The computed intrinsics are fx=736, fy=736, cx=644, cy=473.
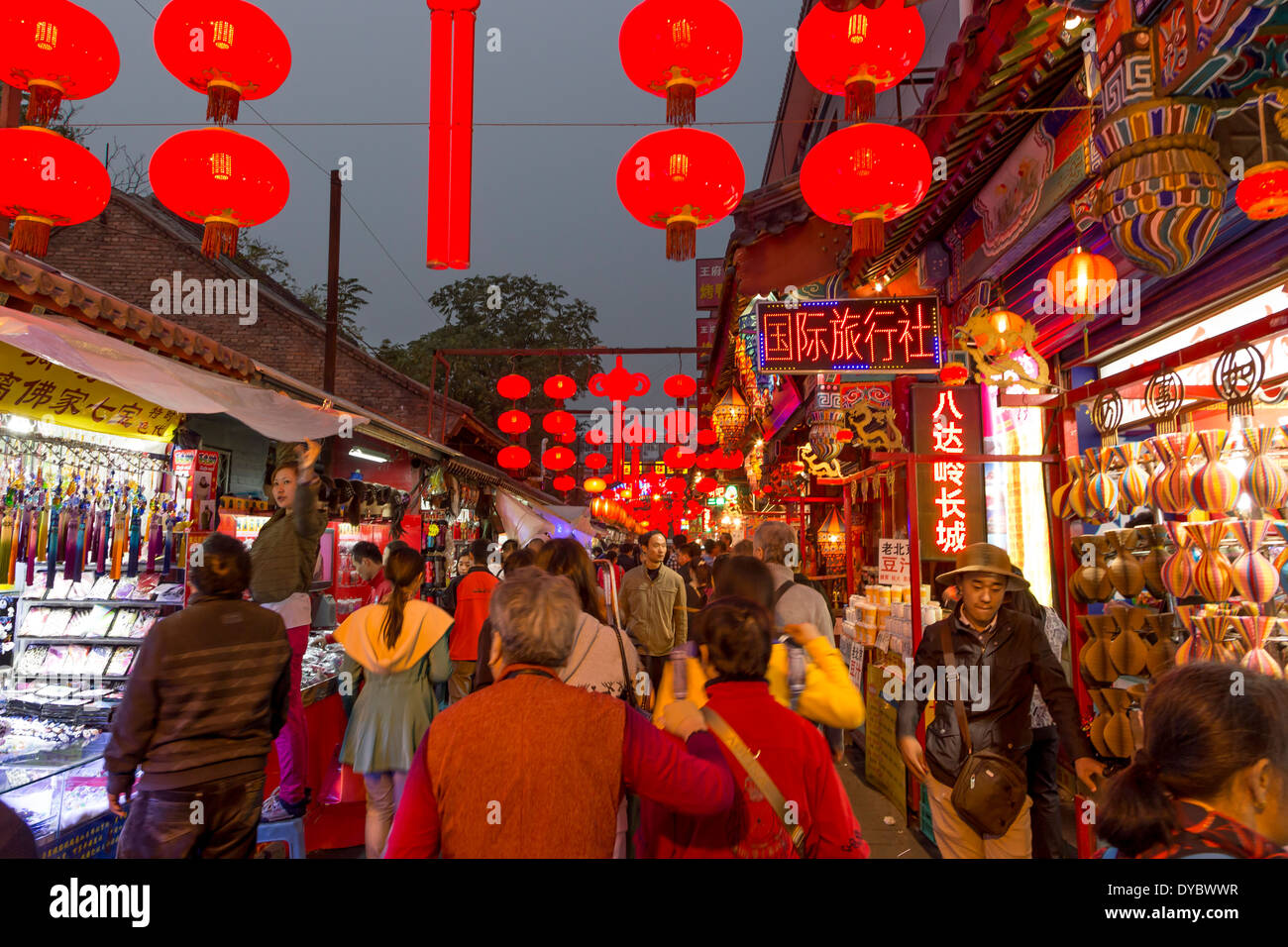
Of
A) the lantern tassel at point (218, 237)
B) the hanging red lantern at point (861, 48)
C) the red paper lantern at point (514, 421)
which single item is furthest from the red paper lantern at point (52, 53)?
the red paper lantern at point (514, 421)

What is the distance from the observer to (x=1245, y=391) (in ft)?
11.0

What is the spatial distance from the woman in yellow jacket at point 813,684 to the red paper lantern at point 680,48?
3.09 meters

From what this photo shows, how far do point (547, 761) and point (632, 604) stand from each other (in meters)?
5.71

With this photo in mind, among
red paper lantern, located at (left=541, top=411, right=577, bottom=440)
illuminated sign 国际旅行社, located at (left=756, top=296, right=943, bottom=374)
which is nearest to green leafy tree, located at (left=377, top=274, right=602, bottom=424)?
red paper lantern, located at (left=541, top=411, right=577, bottom=440)

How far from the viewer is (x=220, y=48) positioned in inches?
166

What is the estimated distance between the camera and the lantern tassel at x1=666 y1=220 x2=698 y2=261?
4.55 metres

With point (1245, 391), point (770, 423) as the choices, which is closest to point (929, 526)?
point (1245, 391)

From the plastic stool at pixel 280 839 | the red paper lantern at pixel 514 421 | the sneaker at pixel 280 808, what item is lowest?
the plastic stool at pixel 280 839

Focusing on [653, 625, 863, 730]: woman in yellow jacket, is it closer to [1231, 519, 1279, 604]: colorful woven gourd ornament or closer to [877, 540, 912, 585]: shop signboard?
[1231, 519, 1279, 604]: colorful woven gourd ornament

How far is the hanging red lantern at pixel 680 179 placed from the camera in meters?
4.39

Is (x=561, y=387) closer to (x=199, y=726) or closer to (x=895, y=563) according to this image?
(x=895, y=563)

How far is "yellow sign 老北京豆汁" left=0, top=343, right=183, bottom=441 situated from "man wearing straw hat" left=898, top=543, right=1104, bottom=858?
4976 mm

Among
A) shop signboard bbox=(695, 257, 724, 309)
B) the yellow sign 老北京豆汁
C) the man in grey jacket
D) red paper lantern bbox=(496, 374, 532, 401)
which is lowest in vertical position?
the man in grey jacket

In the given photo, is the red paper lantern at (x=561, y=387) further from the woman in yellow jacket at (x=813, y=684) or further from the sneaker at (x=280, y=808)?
the woman in yellow jacket at (x=813, y=684)
